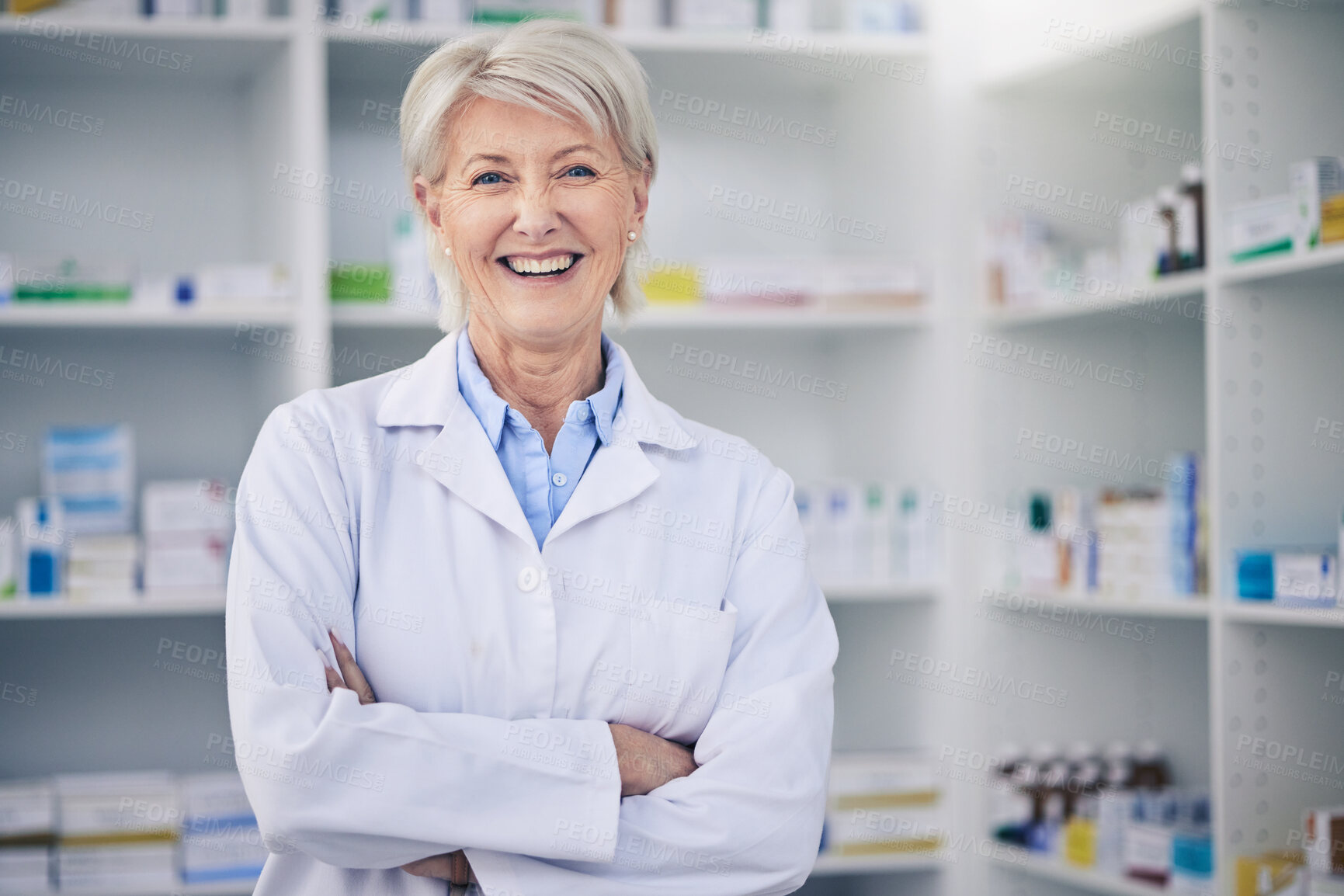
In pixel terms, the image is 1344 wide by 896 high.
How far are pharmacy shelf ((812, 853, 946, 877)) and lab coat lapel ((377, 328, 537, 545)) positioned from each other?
1726 mm

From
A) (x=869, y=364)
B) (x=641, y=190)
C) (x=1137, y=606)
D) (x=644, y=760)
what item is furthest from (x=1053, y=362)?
(x=644, y=760)

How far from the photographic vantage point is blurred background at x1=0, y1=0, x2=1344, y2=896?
8.24 ft

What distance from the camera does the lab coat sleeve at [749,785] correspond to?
1403 millimetres

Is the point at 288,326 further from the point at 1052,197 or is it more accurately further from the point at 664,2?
the point at 1052,197

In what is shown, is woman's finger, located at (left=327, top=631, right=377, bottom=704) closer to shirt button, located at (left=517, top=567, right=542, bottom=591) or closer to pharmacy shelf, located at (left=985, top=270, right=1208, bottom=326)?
shirt button, located at (left=517, top=567, right=542, bottom=591)

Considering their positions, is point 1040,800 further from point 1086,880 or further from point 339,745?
point 339,745

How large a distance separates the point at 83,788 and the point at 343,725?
176cm

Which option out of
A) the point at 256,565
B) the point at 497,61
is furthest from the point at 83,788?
the point at 497,61

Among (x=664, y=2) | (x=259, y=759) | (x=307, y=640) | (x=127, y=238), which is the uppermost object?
(x=664, y=2)

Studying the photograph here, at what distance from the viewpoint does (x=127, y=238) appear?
10.6 ft

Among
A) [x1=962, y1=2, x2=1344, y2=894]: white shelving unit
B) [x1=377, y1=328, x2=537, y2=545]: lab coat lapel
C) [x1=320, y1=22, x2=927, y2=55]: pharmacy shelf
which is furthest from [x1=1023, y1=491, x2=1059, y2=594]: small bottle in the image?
[x1=377, y1=328, x2=537, y2=545]: lab coat lapel

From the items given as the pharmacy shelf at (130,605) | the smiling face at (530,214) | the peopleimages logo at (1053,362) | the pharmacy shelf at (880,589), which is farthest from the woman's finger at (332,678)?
the peopleimages logo at (1053,362)

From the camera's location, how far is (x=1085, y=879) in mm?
2793

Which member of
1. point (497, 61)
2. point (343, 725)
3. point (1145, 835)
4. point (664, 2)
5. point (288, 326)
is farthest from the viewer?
point (664, 2)
